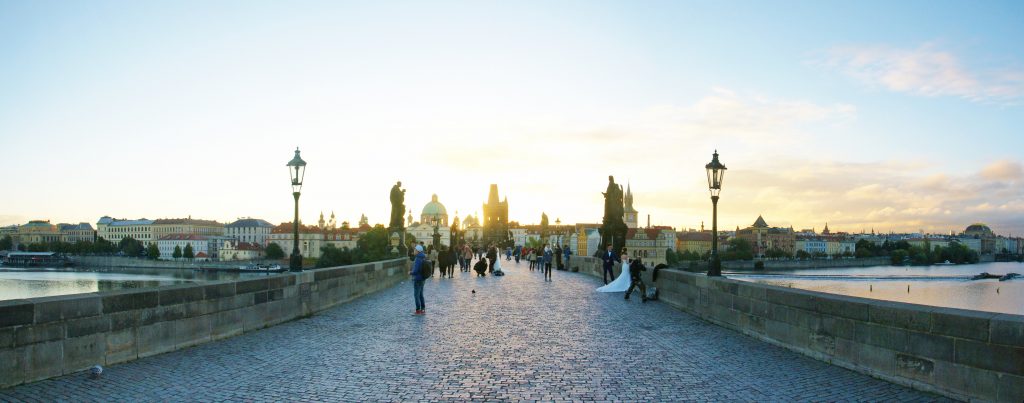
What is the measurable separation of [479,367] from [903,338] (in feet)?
15.4

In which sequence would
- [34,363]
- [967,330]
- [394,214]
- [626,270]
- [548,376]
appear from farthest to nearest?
[394,214] < [626,270] < [548,376] < [34,363] < [967,330]

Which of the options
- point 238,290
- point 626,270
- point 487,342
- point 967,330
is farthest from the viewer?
point 626,270

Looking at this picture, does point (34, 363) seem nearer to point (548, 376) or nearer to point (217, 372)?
point (217, 372)

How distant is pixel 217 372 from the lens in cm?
837

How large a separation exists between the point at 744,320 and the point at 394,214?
29.7 meters

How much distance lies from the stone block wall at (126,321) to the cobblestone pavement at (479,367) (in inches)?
8.2

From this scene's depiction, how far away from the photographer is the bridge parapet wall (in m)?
6.62

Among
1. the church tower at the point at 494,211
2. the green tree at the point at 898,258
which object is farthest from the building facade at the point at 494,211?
the green tree at the point at 898,258

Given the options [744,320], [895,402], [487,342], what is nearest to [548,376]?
[487,342]

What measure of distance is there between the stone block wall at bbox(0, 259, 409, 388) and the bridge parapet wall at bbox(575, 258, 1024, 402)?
830 centimetres

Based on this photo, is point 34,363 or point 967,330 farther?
point 34,363

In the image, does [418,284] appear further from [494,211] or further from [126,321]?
[494,211]

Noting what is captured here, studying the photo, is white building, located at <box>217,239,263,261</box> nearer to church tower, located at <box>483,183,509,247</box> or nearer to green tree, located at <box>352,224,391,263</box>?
church tower, located at <box>483,183,509,247</box>

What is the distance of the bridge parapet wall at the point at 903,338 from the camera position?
6625 mm
